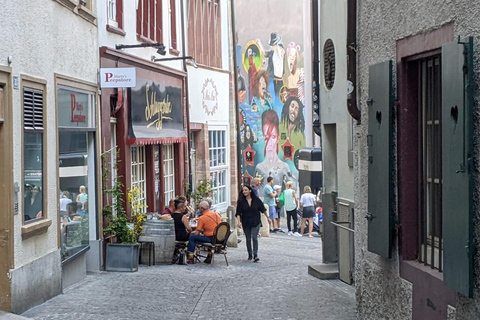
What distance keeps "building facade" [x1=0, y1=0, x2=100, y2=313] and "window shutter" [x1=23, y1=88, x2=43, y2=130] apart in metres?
0.01

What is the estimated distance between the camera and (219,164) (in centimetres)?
2633

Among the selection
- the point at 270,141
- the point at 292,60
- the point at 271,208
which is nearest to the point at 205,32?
the point at 271,208

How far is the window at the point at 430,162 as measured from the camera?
7203mm

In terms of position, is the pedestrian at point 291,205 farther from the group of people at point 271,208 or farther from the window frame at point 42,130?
the window frame at point 42,130

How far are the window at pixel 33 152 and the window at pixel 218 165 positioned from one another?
14.0m

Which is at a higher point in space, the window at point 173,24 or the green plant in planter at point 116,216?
the window at point 173,24

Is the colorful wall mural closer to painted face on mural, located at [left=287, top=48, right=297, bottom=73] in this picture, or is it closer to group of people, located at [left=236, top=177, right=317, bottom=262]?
painted face on mural, located at [left=287, top=48, right=297, bottom=73]

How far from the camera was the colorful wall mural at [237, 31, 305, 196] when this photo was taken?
138ft

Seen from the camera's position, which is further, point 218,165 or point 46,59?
point 218,165

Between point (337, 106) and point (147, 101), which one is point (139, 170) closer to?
point (147, 101)

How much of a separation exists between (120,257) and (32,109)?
14.5ft

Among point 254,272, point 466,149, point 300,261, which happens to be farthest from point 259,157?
point 466,149

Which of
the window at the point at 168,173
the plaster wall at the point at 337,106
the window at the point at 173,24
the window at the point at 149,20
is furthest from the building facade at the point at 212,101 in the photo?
the plaster wall at the point at 337,106

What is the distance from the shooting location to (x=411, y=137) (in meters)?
7.65
